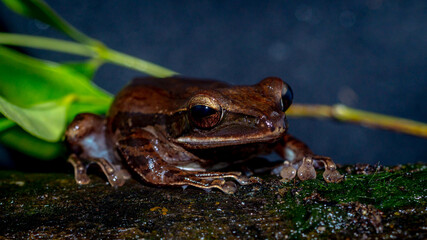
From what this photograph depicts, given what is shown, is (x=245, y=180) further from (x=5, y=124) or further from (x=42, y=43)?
(x=42, y=43)

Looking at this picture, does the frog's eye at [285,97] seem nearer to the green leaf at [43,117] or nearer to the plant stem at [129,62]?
the plant stem at [129,62]

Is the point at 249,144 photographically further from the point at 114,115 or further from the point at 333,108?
the point at 333,108

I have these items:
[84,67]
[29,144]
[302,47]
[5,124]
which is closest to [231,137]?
[5,124]

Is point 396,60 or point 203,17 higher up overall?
point 396,60

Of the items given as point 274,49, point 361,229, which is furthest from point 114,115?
point 274,49

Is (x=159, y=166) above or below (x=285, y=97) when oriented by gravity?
below
